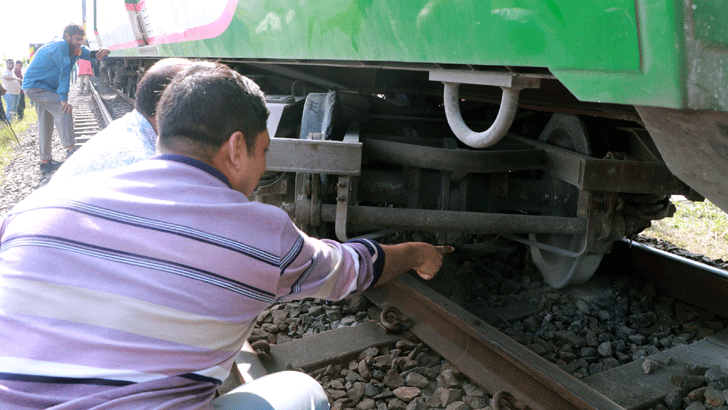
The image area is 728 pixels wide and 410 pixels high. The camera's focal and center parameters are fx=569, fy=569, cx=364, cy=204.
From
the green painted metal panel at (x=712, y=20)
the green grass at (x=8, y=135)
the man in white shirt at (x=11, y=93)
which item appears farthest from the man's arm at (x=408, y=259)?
the man in white shirt at (x=11, y=93)

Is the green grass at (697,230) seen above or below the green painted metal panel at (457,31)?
below

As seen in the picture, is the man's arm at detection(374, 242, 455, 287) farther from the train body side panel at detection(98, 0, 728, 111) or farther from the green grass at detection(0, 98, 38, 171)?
the green grass at detection(0, 98, 38, 171)

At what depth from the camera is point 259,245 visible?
1.39 metres

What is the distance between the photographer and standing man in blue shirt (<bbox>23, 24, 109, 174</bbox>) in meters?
8.12

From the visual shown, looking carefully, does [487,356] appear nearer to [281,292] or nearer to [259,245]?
[281,292]

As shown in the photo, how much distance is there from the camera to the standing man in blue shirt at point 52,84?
8125mm

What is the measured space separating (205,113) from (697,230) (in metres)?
5.04

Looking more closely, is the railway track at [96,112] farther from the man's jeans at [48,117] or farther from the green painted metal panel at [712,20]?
the green painted metal panel at [712,20]

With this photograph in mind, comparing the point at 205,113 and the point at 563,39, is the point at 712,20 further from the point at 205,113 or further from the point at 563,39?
the point at 205,113

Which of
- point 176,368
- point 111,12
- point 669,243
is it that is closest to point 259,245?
point 176,368

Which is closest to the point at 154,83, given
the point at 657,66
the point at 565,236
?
the point at 657,66

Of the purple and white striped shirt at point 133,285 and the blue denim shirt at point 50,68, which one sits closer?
the purple and white striped shirt at point 133,285

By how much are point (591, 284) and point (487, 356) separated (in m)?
1.54

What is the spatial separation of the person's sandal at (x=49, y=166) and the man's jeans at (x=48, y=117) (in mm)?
89
